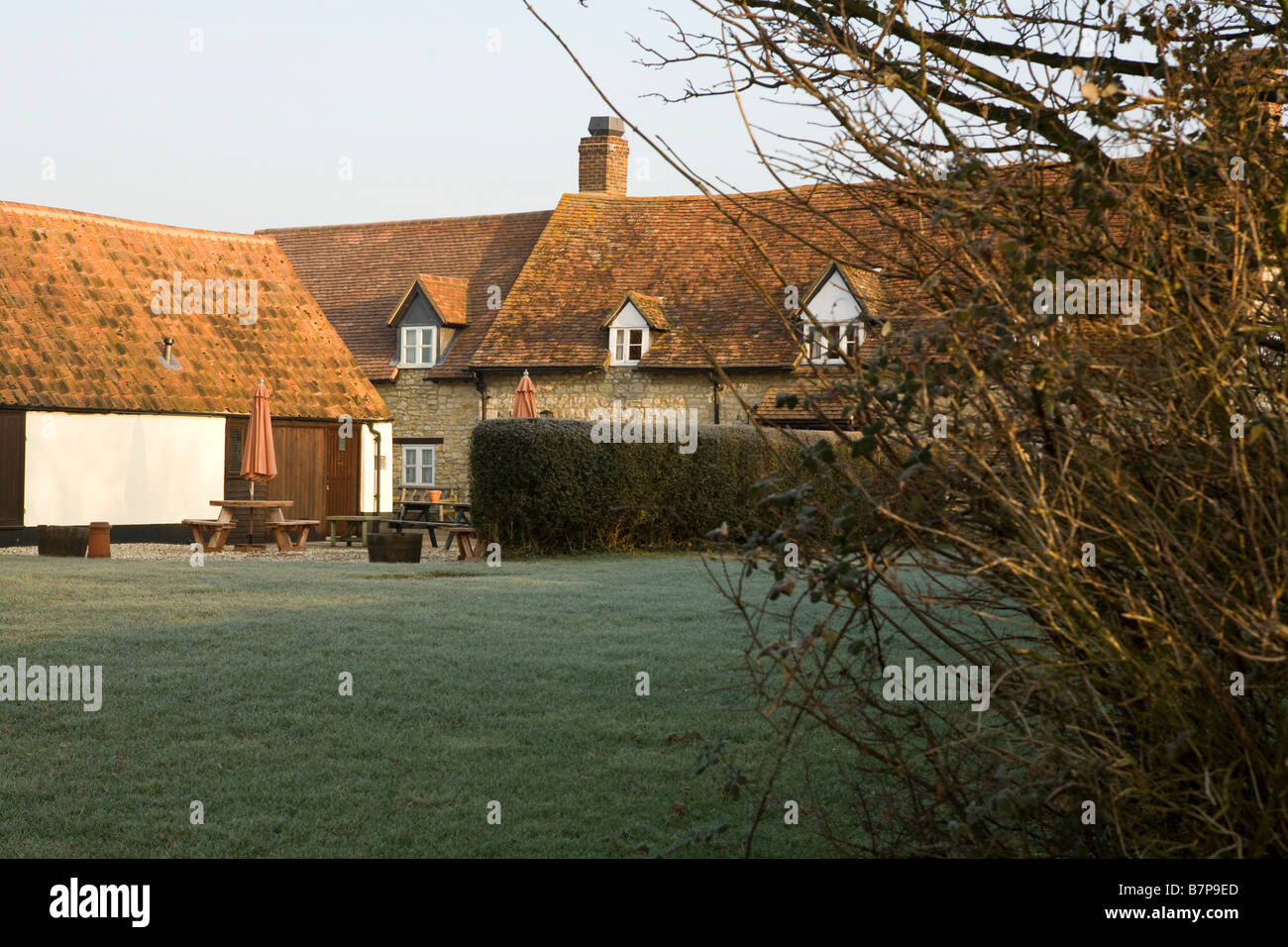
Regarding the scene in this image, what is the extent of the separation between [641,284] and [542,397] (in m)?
3.89

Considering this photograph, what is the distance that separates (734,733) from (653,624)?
462 cm

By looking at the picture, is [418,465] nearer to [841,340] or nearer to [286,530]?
[286,530]

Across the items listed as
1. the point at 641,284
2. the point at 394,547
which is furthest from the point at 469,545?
the point at 641,284

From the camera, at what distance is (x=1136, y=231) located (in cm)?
354

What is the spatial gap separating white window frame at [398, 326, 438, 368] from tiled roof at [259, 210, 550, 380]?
0.39 meters

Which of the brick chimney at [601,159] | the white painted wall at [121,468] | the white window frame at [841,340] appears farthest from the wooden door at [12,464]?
the white window frame at [841,340]

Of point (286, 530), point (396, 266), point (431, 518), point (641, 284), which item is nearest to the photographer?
point (286, 530)

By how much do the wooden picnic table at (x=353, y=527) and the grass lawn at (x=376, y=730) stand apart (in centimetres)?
1301

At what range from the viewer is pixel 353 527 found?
28953 millimetres

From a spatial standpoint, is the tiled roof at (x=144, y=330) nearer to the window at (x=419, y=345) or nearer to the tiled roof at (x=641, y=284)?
the window at (x=419, y=345)

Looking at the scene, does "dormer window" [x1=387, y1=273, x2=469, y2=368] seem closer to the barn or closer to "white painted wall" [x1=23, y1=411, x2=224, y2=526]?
the barn

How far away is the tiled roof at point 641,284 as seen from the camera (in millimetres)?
32625
